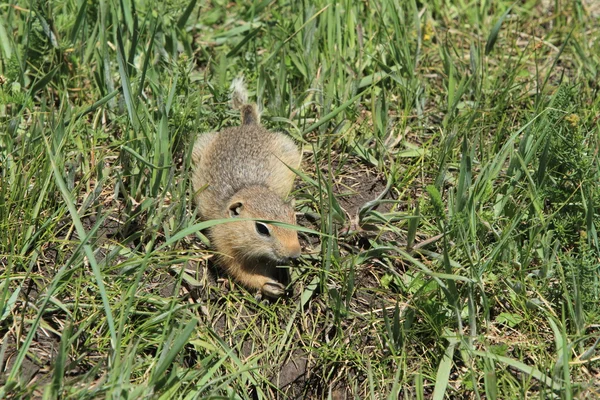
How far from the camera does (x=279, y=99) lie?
536 centimetres

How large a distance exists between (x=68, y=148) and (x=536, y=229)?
9.09ft

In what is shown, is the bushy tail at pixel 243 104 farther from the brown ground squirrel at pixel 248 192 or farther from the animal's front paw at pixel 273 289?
the animal's front paw at pixel 273 289

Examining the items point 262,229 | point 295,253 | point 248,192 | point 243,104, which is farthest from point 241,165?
point 295,253

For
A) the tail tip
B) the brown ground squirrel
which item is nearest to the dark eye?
the brown ground squirrel

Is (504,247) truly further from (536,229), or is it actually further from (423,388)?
(423,388)

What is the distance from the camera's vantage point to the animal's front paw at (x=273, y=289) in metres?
4.48

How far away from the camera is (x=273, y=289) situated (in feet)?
14.7

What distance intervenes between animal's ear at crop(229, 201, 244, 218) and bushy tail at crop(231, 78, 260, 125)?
2.35 feet

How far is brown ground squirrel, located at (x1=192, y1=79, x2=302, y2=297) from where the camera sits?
4.52 meters

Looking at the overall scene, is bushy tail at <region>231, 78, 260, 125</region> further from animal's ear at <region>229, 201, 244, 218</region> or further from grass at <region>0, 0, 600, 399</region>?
animal's ear at <region>229, 201, 244, 218</region>

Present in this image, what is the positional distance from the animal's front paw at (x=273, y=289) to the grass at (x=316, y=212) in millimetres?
89

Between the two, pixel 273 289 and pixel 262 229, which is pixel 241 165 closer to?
pixel 262 229

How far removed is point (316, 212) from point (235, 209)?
52 centimetres

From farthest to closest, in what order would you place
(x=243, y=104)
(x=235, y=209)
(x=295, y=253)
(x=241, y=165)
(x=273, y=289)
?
(x=243, y=104) → (x=241, y=165) → (x=235, y=209) → (x=273, y=289) → (x=295, y=253)
